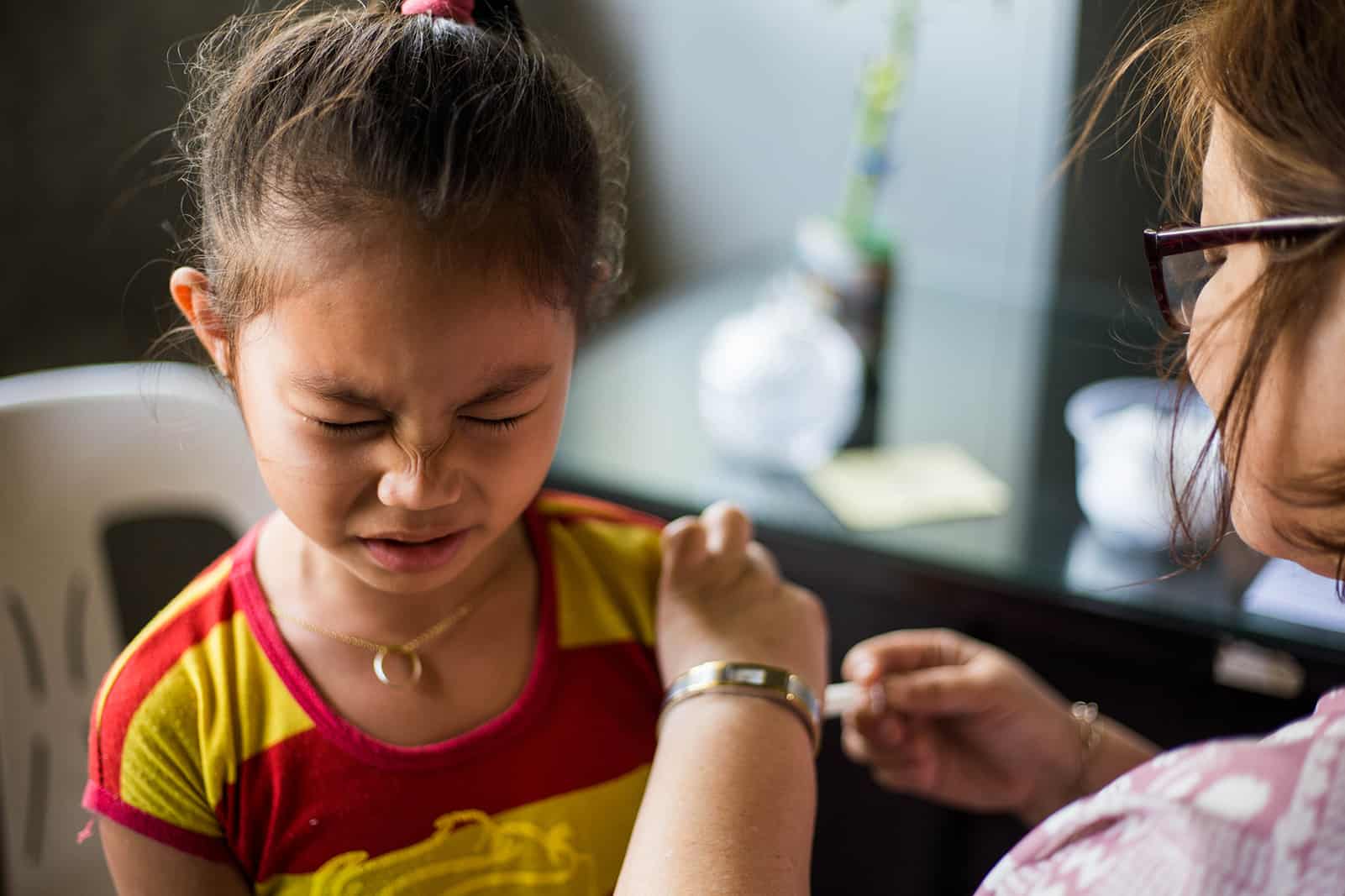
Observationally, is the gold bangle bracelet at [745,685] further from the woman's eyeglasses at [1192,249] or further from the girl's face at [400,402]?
the woman's eyeglasses at [1192,249]

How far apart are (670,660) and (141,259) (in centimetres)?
129

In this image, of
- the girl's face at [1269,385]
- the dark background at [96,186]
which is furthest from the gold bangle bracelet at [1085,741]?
the dark background at [96,186]

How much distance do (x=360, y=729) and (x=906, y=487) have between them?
95 centimetres

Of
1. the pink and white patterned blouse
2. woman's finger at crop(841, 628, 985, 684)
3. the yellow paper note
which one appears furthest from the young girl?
the yellow paper note

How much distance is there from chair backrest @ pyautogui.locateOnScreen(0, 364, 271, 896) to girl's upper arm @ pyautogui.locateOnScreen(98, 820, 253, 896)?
49cm

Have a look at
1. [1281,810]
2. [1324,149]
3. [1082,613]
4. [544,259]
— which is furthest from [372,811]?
[1082,613]

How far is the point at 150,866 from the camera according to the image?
31.8 inches

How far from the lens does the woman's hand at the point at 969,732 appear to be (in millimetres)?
1051

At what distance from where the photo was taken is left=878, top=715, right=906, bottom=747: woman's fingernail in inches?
41.5

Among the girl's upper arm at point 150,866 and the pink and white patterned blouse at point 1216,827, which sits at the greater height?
the pink and white patterned blouse at point 1216,827

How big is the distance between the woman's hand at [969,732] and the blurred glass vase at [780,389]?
59 cm

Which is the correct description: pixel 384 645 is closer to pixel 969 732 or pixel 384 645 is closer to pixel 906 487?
pixel 969 732

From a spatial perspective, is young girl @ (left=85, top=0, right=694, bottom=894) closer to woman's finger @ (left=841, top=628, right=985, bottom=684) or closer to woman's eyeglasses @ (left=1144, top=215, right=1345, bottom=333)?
woman's finger @ (left=841, top=628, right=985, bottom=684)

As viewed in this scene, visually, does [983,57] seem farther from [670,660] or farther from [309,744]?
[309,744]
